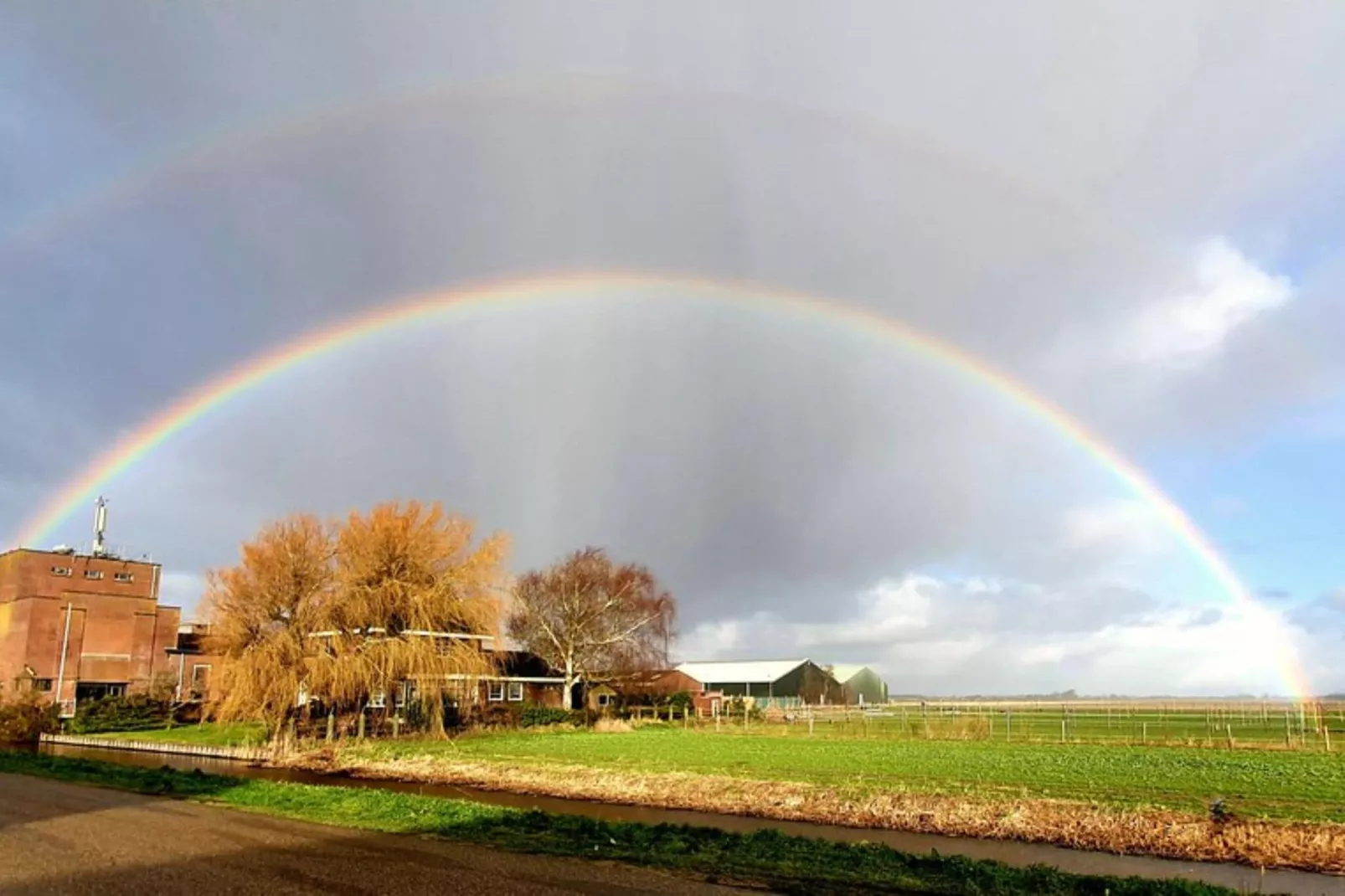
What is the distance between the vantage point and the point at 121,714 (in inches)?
2175

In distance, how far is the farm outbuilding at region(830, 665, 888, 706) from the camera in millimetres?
107562

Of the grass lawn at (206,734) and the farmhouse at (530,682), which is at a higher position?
the farmhouse at (530,682)

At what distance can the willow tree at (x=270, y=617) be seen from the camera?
37125mm

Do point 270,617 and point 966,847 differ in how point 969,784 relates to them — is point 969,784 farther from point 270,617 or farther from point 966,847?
point 270,617

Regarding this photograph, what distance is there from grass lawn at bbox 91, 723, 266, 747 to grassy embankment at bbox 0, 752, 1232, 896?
24.1 metres

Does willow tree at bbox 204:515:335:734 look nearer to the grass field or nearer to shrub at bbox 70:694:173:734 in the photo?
shrub at bbox 70:694:173:734

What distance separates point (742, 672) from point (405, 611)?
63.3m

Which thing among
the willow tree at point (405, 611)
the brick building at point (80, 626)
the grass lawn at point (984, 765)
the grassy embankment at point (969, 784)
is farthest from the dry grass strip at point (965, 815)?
the brick building at point (80, 626)

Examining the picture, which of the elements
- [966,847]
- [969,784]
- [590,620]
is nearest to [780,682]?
[590,620]

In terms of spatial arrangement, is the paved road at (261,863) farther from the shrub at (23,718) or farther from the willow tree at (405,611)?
the shrub at (23,718)

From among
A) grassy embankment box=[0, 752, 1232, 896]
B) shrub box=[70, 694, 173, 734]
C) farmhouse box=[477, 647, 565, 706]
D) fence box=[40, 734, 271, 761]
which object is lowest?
fence box=[40, 734, 271, 761]

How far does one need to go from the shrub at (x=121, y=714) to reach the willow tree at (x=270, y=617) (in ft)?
65.4

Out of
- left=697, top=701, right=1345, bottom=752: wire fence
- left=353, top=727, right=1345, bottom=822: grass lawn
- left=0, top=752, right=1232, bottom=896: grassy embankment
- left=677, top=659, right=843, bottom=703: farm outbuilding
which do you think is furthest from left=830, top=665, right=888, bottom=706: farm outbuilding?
left=0, top=752, right=1232, bottom=896: grassy embankment

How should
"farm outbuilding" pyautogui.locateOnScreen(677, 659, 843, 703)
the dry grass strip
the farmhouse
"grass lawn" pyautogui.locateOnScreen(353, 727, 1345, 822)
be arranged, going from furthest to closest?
"farm outbuilding" pyautogui.locateOnScreen(677, 659, 843, 703) → the farmhouse → "grass lawn" pyautogui.locateOnScreen(353, 727, 1345, 822) → the dry grass strip
